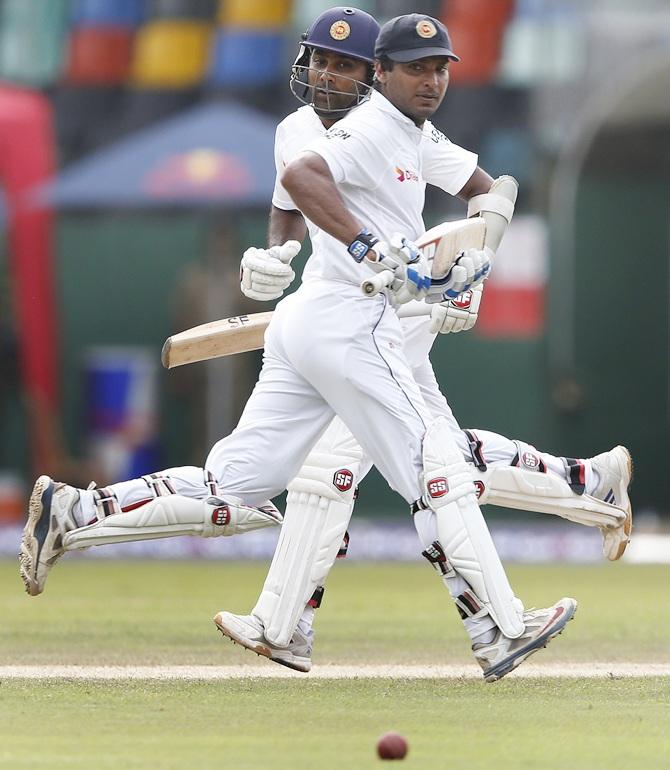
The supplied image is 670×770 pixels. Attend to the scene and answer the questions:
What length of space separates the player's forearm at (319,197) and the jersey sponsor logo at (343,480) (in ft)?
2.69

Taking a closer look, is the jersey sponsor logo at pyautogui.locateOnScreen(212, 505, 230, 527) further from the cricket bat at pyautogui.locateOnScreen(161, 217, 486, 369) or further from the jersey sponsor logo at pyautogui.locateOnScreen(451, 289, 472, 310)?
the jersey sponsor logo at pyautogui.locateOnScreen(451, 289, 472, 310)

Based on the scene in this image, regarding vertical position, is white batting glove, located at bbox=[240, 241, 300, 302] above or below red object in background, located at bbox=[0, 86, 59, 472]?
above

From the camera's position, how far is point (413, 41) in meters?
5.11

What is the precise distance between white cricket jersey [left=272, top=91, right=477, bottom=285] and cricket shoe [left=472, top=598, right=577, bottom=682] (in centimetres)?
102

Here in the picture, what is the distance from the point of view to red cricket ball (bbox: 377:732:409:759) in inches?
154

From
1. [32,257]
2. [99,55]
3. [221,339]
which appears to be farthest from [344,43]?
[99,55]

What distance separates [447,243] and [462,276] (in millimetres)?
109

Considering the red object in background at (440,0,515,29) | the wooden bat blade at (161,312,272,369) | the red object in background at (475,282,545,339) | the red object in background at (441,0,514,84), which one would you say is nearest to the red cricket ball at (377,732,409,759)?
the wooden bat blade at (161,312,272,369)

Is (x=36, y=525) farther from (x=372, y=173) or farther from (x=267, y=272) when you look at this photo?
(x=372, y=173)

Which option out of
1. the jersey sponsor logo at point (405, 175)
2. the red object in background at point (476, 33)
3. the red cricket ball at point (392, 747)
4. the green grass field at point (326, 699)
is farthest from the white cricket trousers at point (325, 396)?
the red object in background at point (476, 33)

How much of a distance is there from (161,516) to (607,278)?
7.70 m

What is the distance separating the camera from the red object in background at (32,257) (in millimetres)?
11328

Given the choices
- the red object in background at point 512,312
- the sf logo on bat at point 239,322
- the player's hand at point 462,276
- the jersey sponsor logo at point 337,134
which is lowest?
the red object in background at point 512,312

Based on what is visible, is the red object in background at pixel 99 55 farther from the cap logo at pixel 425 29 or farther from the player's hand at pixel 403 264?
the player's hand at pixel 403 264
